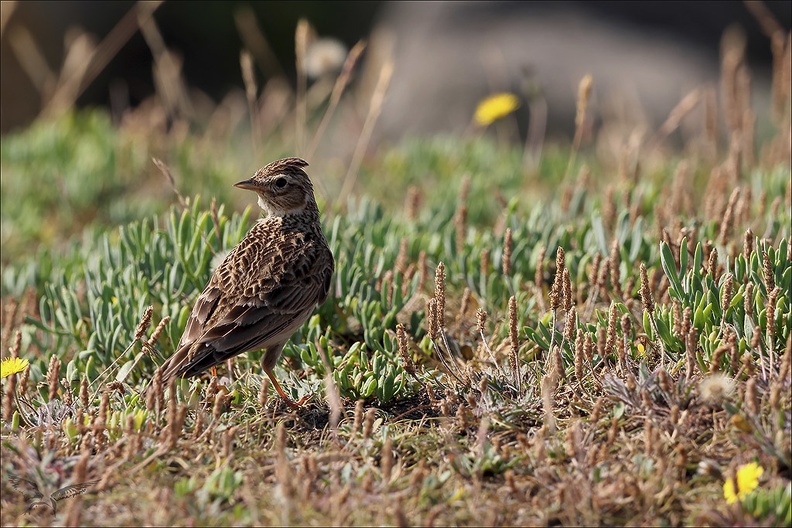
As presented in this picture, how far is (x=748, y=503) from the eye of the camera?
9.70ft

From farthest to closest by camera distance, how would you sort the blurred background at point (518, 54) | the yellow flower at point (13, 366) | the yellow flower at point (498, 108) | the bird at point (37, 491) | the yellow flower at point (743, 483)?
1. the blurred background at point (518, 54)
2. the yellow flower at point (498, 108)
3. the yellow flower at point (13, 366)
4. the bird at point (37, 491)
5. the yellow flower at point (743, 483)

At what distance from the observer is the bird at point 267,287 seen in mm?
3832

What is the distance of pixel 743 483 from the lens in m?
3.04

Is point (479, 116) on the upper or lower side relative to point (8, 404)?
upper

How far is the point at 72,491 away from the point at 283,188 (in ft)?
5.66

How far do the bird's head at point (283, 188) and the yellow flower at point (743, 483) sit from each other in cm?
233

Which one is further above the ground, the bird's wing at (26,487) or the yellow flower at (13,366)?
the yellow flower at (13,366)

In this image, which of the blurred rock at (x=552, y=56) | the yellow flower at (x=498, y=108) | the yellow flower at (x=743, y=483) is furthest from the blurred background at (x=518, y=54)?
the yellow flower at (x=743, y=483)

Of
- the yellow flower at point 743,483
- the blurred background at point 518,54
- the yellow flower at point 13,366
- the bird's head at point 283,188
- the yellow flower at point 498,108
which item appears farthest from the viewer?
the blurred background at point 518,54

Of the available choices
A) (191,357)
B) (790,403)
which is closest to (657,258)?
(790,403)

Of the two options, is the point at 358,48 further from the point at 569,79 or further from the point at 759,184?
the point at 569,79

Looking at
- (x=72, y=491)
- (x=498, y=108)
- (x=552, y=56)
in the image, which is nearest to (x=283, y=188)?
(x=72, y=491)

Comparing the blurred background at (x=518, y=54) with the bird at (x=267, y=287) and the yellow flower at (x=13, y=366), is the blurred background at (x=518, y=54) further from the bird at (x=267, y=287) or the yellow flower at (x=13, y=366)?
the yellow flower at (x=13, y=366)

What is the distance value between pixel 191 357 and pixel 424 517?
1.17 m
